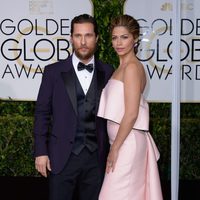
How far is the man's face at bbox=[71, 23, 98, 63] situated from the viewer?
232 centimetres

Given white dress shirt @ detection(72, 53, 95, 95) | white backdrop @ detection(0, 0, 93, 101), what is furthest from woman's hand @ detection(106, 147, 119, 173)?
white backdrop @ detection(0, 0, 93, 101)

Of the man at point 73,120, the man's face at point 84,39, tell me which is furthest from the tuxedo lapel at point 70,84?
the man's face at point 84,39

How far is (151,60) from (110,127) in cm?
170

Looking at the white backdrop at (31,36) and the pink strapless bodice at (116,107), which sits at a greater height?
the white backdrop at (31,36)

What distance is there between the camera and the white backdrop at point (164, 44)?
12.7ft

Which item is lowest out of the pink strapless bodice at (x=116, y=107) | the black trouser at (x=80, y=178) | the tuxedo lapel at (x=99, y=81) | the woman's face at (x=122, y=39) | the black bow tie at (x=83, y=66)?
the black trouser at (x=80, y=178)

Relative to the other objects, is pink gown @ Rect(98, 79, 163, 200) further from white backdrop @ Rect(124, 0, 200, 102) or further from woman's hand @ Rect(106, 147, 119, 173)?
white backdrop @ Rect(124, 0, 200, 102)

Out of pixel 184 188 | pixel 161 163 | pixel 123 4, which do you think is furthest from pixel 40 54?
pixel 184 188

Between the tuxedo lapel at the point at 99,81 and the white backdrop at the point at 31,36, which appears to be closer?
the tuxedo lapel at the point at 99,81

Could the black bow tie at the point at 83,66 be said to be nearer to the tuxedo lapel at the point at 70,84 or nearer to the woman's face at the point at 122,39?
the tuxedo lapel at the point at 70,84

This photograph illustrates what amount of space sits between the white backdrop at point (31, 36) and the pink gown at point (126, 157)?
1.72 meters

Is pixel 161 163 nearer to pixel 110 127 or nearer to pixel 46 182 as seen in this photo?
pixel 46 182

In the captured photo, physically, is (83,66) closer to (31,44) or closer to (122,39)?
(122,39)

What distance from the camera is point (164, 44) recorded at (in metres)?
3.89
